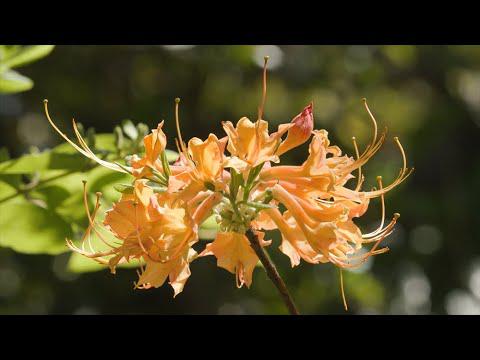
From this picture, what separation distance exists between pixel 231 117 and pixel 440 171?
129 centimetres

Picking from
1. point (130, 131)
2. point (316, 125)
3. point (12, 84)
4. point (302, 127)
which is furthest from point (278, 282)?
point (316, 125)

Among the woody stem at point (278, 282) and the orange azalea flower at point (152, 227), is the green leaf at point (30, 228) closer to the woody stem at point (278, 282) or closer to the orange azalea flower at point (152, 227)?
the orange azalea flower at point (152, 227)

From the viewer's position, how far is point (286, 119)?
5.40 metres

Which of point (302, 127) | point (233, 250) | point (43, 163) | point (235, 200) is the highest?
point (302, 127)

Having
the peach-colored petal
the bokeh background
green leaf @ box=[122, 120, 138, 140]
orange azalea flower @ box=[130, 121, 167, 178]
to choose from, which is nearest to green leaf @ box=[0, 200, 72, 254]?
green leaf @ box=[122, 120, 138, 140]

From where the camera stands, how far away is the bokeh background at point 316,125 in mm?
4883

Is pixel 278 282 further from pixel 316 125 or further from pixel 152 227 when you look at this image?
pixel 316 125

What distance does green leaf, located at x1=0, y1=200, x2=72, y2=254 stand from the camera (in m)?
2.13

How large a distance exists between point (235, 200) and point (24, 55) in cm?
94

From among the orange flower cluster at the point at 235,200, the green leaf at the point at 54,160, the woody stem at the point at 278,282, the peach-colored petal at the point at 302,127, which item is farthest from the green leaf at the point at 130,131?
the woody stem at the point at 278,282

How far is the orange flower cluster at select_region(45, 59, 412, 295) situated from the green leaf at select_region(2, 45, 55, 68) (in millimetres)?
709

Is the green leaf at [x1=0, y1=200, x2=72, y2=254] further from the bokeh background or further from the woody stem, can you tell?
the bokeh background

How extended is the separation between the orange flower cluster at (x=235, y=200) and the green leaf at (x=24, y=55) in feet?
2.33

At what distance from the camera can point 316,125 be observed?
16.8ft
